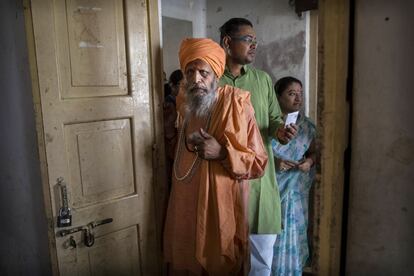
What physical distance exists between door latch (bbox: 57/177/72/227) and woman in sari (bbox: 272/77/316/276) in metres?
1.37

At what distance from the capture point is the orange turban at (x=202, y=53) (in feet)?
5.24

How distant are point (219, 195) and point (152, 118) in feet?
1.68

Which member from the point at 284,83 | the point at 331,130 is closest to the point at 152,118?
the point at 331,130

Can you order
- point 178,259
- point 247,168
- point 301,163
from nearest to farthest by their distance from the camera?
point 247,168 < point 178,259 < point 301,163

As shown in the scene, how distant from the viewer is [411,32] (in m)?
0.63

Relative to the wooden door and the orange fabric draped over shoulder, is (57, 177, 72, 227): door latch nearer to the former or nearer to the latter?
the wooden door

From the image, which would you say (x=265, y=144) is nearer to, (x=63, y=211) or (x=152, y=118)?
(x=152, y=118)

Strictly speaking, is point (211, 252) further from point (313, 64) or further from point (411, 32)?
point (313, 64)

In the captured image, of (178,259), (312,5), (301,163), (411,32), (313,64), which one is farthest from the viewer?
(313,64)

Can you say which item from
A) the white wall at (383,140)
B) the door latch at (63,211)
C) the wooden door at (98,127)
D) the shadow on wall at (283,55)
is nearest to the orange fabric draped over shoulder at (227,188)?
the wooden door at (98,127)

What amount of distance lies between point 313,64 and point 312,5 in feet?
1.56

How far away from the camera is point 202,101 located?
1.64 meters

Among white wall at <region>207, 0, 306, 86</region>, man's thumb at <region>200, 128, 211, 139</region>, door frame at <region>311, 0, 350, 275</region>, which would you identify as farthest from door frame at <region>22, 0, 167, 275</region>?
white wall at <region>207, 0, 306, 86</region>

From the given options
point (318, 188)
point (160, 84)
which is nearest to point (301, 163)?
point (160, 84)
